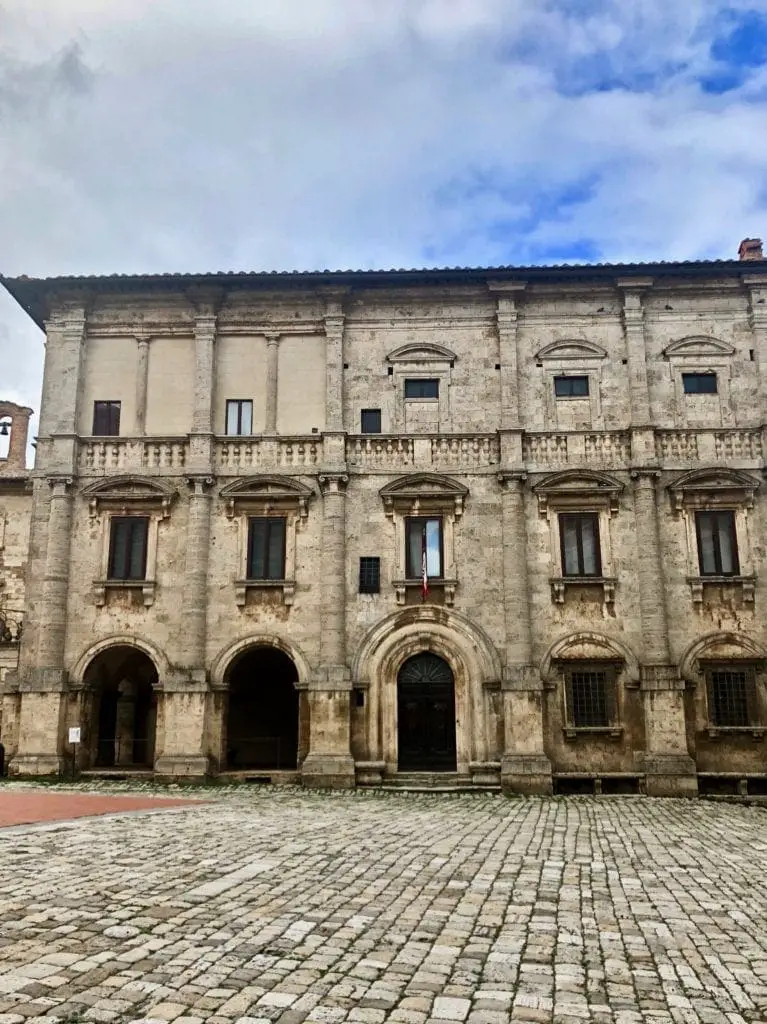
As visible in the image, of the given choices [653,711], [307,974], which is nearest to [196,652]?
[653,711]

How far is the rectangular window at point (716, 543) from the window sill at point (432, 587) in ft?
23.9

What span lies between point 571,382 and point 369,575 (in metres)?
8.84

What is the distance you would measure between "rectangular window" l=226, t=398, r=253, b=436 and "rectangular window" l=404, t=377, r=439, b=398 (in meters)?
5.00

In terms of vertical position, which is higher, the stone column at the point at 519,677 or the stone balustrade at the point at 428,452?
the stone balustrade at the point at 428,452

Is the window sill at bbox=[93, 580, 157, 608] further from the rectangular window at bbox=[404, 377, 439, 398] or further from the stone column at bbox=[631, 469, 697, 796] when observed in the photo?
the stone column at bbox=[631, 469, 697, 796]

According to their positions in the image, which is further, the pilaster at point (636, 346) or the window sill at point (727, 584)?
the pilaster at point (636, 346)

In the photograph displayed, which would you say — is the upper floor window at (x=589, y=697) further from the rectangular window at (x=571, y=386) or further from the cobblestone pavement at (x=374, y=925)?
the cobblestone pavement at (x=374, y=925)

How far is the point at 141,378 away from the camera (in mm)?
27000

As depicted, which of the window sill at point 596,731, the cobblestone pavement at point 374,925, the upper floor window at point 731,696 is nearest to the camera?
the cobblestone pavement at point 374,925

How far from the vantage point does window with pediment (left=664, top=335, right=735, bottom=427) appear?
86.0 feet

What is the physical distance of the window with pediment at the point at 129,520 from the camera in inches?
1008

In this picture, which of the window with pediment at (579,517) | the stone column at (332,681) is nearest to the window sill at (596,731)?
the window with pediment at (579,517)

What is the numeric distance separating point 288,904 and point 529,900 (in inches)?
108

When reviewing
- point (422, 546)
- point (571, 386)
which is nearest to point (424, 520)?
point (422, 546)
